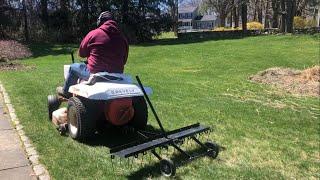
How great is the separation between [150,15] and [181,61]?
16.5 meters

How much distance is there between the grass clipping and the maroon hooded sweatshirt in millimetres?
6039

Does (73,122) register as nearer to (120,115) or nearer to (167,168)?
(120,115)

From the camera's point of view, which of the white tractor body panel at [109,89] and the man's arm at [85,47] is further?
the man's arm at [85,47]

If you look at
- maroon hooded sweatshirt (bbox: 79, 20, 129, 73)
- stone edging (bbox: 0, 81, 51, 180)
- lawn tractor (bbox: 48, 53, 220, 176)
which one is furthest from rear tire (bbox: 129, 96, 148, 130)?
stone edging (bbox: 0, 81, 51, 180)

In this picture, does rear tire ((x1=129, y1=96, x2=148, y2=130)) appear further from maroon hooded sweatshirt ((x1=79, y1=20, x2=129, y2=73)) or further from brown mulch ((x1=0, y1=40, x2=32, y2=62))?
brown mulch ((x1=0, y1=40, x2=32, y2=62))

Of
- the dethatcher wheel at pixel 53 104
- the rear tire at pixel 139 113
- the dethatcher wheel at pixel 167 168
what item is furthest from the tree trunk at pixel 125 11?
the dethatcher wheel at pixel 167 168

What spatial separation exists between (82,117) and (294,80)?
25.2 ft

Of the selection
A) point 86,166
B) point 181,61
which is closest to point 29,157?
point 86,166

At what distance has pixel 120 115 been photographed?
6562 millimetres

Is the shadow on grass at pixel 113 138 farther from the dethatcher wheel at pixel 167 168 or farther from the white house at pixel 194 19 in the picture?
the white house at pixel 194 19

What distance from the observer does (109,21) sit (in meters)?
6.84

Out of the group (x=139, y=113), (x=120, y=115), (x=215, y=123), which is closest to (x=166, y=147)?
(x=120, y=115)

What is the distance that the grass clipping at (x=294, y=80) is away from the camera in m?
11.8

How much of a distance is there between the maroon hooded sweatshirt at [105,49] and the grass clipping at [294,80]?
6039 millimetres
